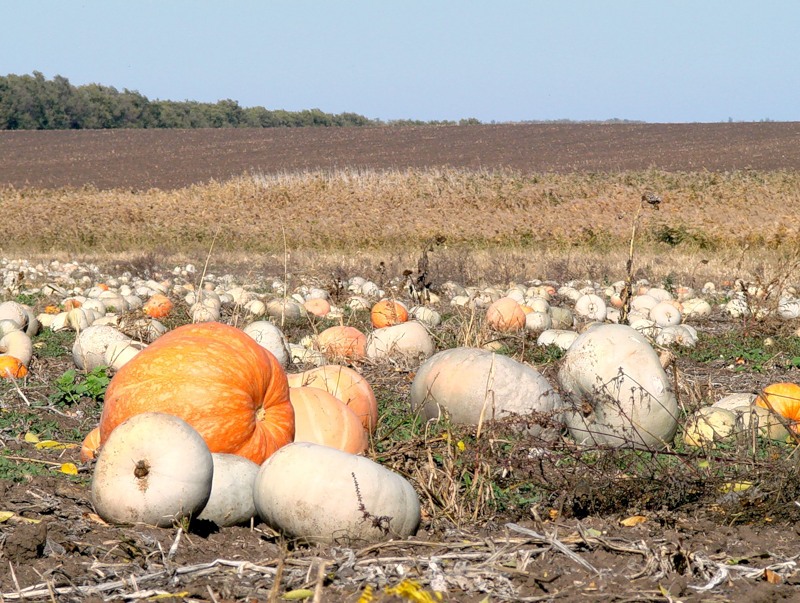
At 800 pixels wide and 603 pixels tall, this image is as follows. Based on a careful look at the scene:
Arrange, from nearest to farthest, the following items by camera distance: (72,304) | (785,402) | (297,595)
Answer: (297,595) < (785,402) < (72,304)

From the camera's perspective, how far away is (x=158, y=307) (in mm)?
9398

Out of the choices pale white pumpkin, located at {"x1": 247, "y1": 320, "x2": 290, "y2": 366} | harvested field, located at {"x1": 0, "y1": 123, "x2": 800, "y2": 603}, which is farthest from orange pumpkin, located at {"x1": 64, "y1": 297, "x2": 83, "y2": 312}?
pale white pumpkin, located at {"x1": 247, "y1": 320, "x2": 290, "y2": 366}

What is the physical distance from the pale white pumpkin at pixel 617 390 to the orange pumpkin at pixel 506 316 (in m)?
3.18

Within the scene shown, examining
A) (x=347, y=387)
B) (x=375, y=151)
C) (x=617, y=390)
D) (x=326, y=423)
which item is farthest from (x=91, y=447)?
(x=375, y=151)

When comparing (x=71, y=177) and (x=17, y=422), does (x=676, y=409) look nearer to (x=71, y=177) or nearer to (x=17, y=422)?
(x=17, y=422)

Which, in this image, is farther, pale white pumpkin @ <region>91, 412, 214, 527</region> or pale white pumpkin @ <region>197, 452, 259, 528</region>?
pale white pumpkin @ <region>197, 452, 259, 528</region>

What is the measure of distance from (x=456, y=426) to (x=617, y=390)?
2.94 feet

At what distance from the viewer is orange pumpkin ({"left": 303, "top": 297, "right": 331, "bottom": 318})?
976 cm

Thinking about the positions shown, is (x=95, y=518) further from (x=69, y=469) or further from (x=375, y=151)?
(x=375, y=151)

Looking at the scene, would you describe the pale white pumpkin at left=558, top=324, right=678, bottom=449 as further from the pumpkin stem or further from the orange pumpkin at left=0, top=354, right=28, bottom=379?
the orange pumpkin at left=0, top=354, right=28, bottom=379

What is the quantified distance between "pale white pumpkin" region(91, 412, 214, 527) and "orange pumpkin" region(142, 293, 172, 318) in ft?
18.3

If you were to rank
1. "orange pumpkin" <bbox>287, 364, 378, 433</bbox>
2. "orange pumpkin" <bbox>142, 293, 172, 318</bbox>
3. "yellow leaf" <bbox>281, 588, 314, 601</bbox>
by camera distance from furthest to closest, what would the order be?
"orange pumpkin" <bbox>142, 293, 172, 318</bbox> < "orange pumpkin" <bbox>287, 364, 378, 433</bbox> < "yellow leaf" <bbox>281, 588, 314, 601</bbox>

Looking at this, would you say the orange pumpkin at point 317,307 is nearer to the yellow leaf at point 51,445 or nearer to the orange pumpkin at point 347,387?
the orange pumpkin at point 347,387

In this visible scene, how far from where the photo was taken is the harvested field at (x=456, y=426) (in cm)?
312
